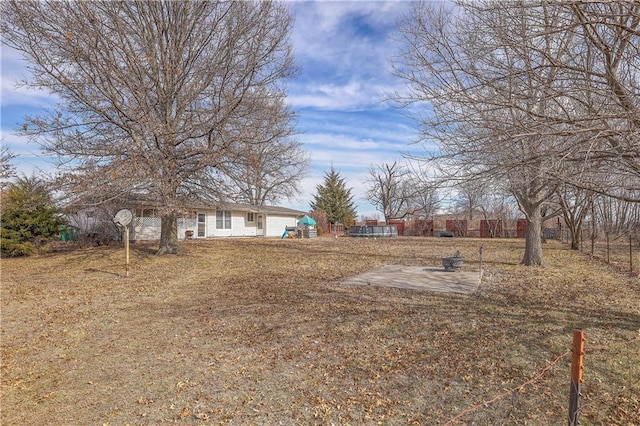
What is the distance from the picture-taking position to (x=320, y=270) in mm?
11695

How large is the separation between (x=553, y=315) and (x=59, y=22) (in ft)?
47.8

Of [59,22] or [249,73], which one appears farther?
[249,73]

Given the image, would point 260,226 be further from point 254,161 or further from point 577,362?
point 577,362

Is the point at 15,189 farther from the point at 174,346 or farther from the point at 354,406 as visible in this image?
the point at 354,406

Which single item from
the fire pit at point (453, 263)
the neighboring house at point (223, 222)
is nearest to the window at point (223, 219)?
the neighboring house at point (223, 222)

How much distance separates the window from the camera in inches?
1046

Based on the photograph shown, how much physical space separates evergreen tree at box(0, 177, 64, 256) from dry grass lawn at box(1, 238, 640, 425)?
6.95m

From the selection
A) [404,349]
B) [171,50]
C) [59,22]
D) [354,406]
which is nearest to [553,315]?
[404,349]

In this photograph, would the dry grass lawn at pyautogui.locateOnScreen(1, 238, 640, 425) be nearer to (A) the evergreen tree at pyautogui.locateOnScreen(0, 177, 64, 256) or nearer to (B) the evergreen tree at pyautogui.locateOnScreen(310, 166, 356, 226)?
(A) the evergreen tree at pyautogui.locateOnScreen(0, 177, 64, 256)

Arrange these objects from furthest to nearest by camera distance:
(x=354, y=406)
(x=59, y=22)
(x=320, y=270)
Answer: (x=320, y=270) < (x=59, y=22) < (x=354, y=406)

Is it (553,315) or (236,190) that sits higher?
(236,190)

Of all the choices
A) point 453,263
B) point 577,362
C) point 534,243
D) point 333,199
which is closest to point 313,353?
point 577,362

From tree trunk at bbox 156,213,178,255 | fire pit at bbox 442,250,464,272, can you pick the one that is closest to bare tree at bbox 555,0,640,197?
fire pit at bbox 442,250,464,272

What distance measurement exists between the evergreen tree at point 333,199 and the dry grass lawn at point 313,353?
35.5m
